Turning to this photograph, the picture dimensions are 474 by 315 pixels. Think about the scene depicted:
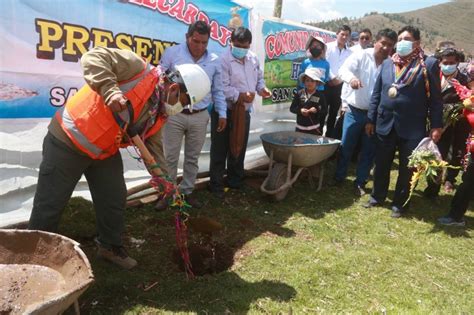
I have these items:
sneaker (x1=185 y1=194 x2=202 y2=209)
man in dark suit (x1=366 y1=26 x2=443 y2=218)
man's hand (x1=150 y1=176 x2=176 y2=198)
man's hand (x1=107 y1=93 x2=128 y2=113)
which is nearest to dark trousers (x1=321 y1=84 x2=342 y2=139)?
man in dark suit (x1=366 y1=26 x2=443 y2=218)

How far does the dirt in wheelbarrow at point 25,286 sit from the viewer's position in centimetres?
228

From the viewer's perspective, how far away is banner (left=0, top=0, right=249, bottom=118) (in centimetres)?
350

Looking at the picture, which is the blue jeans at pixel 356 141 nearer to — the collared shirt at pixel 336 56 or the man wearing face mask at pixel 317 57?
the man wearing face mask at pixel 317 57

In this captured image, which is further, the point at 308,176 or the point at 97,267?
the point at 308,176

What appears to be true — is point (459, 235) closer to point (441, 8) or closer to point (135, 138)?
point (135, 138)

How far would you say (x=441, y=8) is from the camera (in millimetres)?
105938

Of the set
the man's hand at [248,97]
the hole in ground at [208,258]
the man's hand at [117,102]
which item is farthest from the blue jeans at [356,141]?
the man's hand at [117,102]

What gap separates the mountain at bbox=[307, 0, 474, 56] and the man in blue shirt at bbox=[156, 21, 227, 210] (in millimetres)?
81640

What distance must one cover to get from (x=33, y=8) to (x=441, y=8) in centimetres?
12333

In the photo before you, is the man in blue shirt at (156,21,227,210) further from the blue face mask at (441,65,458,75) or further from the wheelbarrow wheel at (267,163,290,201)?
the blue face mask at (441,65,458,75)

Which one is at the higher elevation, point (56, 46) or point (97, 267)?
point (56, 46)

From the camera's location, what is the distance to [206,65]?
4.56m

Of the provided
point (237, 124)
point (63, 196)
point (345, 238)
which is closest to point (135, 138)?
point (63, 196)

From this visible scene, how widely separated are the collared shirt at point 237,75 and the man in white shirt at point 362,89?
4.51ft
